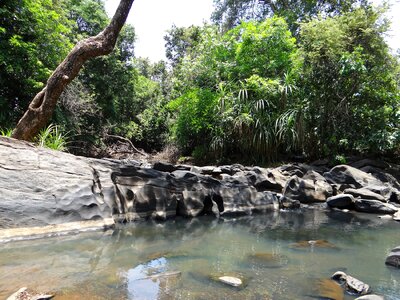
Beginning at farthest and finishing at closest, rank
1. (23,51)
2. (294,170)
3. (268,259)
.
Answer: (23,51)
(294,170)
(268,259)

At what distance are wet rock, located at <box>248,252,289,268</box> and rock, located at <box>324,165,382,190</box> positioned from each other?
5.21 m

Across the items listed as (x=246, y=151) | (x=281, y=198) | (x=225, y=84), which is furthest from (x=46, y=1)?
(x=281, y=198)

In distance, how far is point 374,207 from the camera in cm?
687

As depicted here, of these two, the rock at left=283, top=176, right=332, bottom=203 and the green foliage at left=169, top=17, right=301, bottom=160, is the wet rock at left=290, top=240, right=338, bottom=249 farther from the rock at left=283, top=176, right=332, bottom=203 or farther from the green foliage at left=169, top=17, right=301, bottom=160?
the green foliage at left=169, top=17, right=301, bottom=160

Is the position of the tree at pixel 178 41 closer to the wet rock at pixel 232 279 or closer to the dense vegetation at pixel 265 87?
the dense vegetation at pixel 265 87

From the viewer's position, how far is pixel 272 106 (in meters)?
11.6

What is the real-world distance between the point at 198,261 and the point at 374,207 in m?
4.86

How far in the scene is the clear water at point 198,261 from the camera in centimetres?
281

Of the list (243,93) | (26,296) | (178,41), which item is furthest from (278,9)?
(26,296)

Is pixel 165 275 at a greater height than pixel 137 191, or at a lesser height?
lesser

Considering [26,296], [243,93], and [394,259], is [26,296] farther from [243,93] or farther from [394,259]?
[243,93]

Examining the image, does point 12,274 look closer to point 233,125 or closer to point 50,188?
point 50,188

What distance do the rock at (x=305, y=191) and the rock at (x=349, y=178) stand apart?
0.61 metres

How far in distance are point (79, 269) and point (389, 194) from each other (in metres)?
7.13
